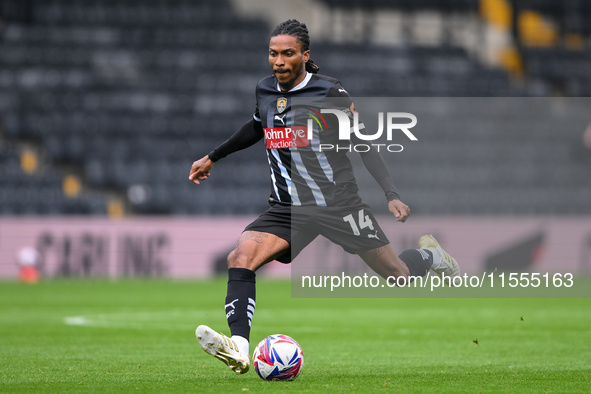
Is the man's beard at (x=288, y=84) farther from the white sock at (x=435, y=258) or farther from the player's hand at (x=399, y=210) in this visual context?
the white sock at (x=435, y=258)

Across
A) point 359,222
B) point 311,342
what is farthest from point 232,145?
point 311,342

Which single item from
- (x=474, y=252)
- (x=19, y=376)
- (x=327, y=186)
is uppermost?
(x=327, y=186)

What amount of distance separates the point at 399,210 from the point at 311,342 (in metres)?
2.84

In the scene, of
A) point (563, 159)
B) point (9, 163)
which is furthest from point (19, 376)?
point (563, 159)

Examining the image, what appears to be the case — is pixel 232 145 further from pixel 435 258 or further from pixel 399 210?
pixel 435 258

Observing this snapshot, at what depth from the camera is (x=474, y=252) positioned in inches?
698

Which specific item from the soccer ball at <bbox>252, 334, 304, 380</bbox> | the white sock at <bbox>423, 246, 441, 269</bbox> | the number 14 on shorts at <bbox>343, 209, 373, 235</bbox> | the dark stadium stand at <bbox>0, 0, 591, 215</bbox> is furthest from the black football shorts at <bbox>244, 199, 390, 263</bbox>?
the dark stadium stand at <bbox>0, 0, 591, 215</bbox>

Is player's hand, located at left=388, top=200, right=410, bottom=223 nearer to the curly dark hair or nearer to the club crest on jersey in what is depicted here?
the club crest on jersey

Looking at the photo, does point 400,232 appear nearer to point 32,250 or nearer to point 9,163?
point 32,250

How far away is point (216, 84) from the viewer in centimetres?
2205

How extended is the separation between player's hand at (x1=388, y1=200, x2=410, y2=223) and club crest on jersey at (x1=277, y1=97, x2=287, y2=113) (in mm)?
905

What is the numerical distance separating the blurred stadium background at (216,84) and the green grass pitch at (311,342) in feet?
16.3

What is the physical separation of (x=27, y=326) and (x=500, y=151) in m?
12.2

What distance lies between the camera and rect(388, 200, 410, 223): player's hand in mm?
5570
